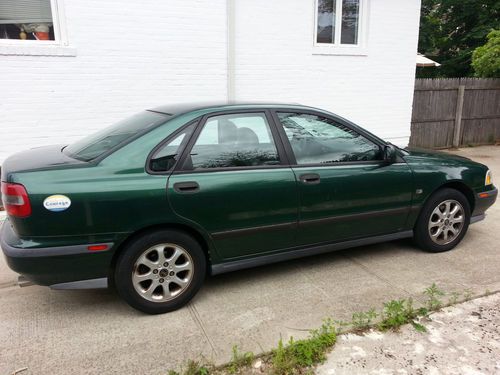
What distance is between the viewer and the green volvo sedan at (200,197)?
2873mm

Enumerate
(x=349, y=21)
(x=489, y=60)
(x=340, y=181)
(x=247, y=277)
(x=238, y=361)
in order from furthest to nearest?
(x=489, y=60) < (x=349, y=21) < (x=247, y=277) < (x=340, y=181) < (x=238, y=361)

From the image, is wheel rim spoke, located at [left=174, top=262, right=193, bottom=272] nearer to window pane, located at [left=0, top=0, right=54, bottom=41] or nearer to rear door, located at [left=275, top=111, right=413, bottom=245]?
rear door, located at [left=275, top=111, right=413, bottom=245]

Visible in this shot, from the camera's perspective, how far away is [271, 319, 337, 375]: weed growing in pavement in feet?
8.52

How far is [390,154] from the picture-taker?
3883 mm

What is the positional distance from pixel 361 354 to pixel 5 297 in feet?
9.51

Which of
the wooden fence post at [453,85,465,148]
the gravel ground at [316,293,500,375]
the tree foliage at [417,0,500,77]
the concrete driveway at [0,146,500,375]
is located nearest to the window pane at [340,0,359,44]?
the wooden fence post at [453,85,465,148]

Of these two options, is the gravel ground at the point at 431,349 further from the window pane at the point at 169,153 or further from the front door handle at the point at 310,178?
the window pane at the point at 169,153

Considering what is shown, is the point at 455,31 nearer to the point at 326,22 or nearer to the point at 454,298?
the point at 326,22

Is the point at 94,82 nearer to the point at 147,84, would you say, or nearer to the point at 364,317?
the point at 147,84

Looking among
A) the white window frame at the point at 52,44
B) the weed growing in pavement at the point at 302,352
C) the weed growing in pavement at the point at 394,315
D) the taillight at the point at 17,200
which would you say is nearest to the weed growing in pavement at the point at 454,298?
the weed growing in pavement at the point at 394,315

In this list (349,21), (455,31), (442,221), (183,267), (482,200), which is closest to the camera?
(183,267)

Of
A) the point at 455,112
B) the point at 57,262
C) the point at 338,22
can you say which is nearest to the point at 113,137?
the point at 57,262

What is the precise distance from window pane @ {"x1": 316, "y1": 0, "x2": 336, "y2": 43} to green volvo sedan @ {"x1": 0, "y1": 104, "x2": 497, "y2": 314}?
5045 millimetres

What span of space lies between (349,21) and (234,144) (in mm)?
6465
